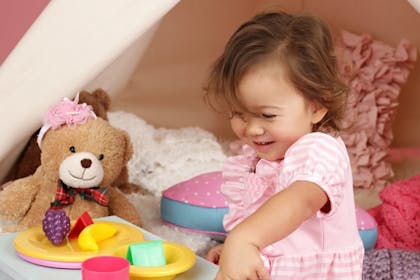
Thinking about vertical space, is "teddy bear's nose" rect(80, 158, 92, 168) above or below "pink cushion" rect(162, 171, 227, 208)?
above


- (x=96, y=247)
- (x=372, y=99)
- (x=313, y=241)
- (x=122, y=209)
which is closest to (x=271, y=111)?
(x=313, y=241)

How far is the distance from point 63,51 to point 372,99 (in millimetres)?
1136

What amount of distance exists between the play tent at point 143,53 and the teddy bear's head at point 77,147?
0.05 metres

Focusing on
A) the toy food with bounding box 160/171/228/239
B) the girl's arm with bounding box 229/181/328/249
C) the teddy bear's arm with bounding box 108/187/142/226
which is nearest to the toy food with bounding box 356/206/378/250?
the toy food with bounding box 160/171/228/239

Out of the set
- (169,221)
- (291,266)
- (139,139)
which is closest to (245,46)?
(291,266)

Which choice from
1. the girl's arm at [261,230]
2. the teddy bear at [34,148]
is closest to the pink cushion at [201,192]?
the teddy bear at [34,148]

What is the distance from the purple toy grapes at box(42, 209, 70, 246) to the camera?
124cm

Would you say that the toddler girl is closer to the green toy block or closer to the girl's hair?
the girl's hair

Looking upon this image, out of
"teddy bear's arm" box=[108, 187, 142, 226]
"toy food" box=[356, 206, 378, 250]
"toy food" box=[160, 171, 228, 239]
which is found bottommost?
"toy food" box=[356, 206, 378, 250]

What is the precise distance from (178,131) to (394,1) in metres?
0.85

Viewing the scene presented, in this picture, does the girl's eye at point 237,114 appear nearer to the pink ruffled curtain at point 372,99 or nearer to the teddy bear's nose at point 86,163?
the teddy bear's nose at point 86,163

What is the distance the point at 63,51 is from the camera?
1.58 metres

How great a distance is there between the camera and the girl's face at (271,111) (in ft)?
3.58

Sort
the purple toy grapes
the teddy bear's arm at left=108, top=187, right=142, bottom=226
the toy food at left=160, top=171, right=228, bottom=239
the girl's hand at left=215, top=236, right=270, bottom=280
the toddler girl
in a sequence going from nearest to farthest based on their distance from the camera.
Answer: the girl's hand at left=215, top=236, right=270, bottom=280, the toddler girl, the purple toy grapes, the teddy bear's arm at left=108, top=187, right=142, bottom=226, the toy food at left=160, top=171, right=228, bottom=239
